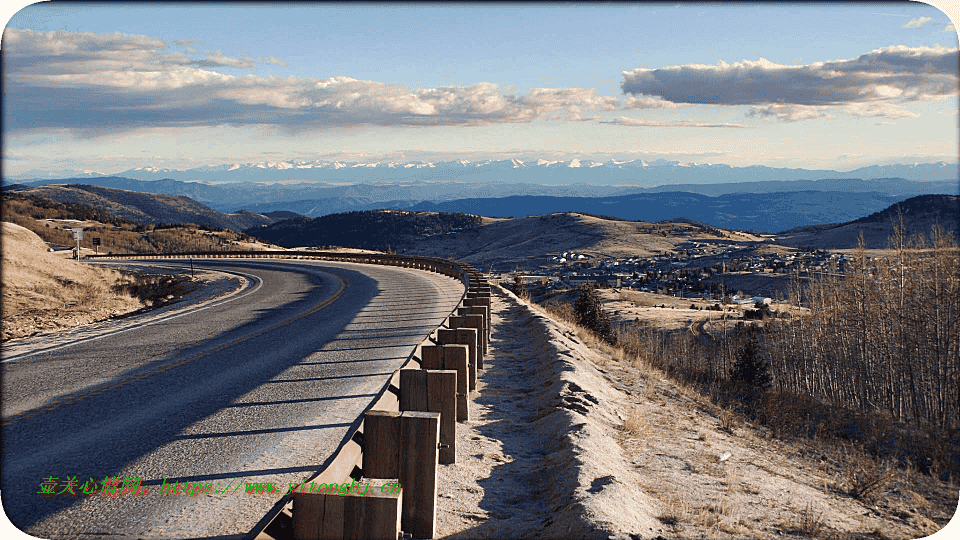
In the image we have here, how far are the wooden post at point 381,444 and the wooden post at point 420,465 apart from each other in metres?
0.04

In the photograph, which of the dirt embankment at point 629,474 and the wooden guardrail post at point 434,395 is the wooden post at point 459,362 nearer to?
the dirt embankment at point 629,474

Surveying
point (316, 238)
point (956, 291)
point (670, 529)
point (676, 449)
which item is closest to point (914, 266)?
point (956, 291)

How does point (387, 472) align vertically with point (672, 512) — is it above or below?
above

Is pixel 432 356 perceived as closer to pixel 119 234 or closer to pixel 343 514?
pixel 343 514

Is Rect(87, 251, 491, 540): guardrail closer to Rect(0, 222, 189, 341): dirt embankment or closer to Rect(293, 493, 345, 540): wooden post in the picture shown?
Rect(293, 493, 345, 540): wooden post

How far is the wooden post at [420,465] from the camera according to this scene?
399 cm

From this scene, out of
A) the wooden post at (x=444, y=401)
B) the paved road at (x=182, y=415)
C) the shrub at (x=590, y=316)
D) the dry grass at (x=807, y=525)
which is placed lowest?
the shrub at (x=590, y=316)

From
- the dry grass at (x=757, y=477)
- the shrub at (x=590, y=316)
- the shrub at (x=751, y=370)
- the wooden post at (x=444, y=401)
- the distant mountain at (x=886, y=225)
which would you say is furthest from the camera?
the distant mountain at (x=886, y=225)

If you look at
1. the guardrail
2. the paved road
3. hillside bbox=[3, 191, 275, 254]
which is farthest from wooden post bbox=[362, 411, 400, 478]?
hillside bbox=[3, 191, 275, 254]

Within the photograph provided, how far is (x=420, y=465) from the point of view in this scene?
4.00 meters

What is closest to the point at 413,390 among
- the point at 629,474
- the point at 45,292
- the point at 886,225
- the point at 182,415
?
the point at 629,474

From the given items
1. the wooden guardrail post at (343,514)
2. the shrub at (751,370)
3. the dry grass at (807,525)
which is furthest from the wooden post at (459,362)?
the shrub at (751,370)

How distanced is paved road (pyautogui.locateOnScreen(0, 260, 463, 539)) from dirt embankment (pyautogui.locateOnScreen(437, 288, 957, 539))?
1.49 metres

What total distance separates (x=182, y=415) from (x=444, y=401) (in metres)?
3.08
